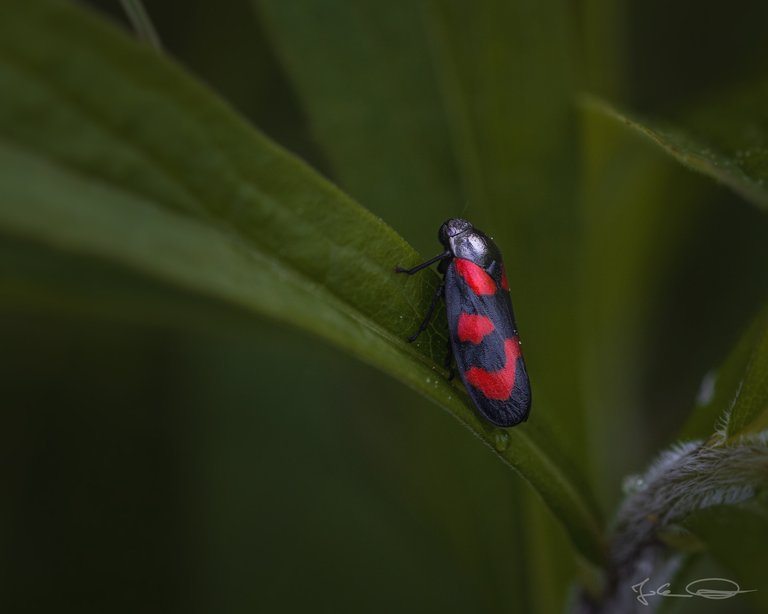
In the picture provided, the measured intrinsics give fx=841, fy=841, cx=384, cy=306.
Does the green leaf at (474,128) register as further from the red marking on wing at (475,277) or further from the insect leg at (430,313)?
the insect leg at (430,313)

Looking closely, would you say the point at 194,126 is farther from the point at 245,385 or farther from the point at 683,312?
the point at 683,312

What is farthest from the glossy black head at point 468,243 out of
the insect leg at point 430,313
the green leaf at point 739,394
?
the green leaf at point 739,394

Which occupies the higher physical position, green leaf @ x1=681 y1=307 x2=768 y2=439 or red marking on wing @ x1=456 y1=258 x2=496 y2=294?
red marking on wing @ x1=456 y1=258 x2=496 y2=294

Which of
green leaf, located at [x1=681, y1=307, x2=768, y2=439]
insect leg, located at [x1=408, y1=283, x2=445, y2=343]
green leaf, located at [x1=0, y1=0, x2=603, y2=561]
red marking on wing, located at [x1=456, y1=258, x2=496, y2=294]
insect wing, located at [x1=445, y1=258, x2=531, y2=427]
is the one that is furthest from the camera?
red marking on wing, located at [x1=456, y1=258, x2=496, y2=294]

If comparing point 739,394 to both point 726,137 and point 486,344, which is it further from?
point 726,137

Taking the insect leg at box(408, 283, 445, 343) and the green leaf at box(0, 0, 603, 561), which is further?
the insect leg at box(408, 283, 445, 343)

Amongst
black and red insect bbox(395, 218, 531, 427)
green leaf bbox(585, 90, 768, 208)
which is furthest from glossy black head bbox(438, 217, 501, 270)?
green leaf bbox(585, 90, 768, 208)

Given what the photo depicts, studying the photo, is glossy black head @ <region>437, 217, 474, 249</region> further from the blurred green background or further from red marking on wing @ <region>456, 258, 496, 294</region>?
the blurred green background
